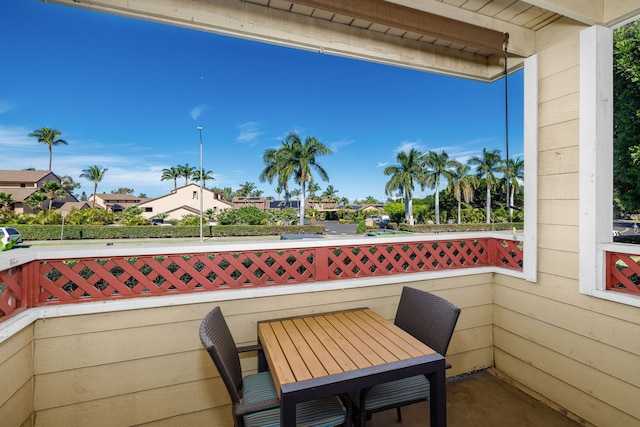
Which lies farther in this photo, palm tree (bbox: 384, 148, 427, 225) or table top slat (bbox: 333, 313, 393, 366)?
palm tree (bbox: 384, 148, 427, 225)

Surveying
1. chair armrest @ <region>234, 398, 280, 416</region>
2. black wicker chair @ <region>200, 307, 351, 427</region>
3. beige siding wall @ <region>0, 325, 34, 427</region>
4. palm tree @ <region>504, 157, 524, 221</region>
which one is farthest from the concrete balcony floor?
beige siding wall @ <region>0, 325, 34, 427</region>

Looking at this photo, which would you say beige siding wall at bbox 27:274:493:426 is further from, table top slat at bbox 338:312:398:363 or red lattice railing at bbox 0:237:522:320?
table top slat at bbox 338:312:398:363

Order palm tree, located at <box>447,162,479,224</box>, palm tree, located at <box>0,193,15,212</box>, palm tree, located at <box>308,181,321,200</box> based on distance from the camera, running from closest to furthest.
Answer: palm tree, located at <box>0,193,15,212</box> → palm tree, located at <box>308,181,321,200</box> → palm tree, located at <box>447,162,479,224</box>

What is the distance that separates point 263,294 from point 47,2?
189 centimetres

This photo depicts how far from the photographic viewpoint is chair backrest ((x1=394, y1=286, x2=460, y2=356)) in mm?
1290

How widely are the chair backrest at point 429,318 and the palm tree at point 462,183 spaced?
6.89m

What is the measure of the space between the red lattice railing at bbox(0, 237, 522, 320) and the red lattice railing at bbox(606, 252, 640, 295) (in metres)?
0.55

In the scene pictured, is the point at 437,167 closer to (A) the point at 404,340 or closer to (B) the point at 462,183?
(B) the point at 462,183

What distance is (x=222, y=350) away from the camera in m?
1.12

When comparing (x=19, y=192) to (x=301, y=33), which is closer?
(x=301, y=33)

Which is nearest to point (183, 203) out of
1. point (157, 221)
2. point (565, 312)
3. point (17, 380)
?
point (157, 221)

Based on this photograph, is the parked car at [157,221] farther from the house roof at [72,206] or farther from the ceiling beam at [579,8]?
the ceiling beam at [579,8]

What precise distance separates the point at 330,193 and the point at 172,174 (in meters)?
3.06

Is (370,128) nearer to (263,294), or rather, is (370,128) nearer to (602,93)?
(602,93)
